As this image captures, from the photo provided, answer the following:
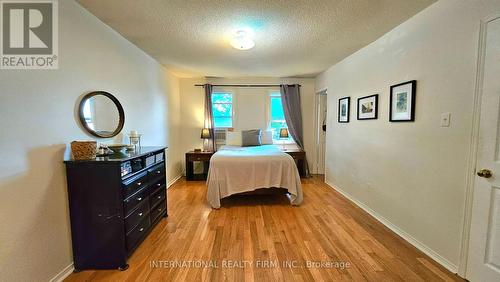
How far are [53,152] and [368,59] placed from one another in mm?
3737

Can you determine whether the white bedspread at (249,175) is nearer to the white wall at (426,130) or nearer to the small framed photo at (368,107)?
the white wall at (426,130)

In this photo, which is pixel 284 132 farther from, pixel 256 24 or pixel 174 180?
pixel 256 24

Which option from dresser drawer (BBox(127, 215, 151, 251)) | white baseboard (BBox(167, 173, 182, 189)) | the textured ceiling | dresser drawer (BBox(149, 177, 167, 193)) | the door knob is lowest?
white baseboard (BBox(167, 173, 182, 189))

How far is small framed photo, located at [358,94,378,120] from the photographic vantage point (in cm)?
271

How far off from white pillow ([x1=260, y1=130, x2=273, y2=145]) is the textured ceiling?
6.08 ft

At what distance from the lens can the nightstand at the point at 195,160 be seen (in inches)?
174

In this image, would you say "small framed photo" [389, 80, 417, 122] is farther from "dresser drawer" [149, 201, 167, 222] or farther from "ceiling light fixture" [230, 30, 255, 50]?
"dresser drawer" [149, 201, 167, 222]

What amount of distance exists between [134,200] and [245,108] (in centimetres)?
353

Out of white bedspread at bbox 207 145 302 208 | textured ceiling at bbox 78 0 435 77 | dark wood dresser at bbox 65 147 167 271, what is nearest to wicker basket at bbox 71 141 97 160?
dark wood dresser at bbox 65 147 167 271

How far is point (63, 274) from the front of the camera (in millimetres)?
1659

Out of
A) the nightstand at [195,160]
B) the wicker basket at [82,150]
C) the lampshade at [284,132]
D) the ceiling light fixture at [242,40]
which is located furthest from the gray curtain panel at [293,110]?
the wicker basket at [82,150]

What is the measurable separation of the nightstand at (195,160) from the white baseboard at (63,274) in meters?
2.80

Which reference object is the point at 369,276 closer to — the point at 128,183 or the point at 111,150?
the point at 128,183

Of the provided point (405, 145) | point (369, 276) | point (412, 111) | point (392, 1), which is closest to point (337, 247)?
point (369, 276)
